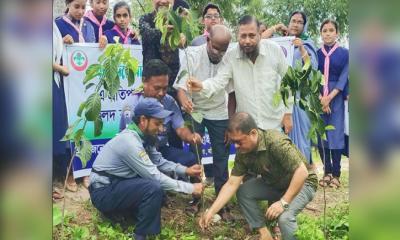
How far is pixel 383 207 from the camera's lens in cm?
360

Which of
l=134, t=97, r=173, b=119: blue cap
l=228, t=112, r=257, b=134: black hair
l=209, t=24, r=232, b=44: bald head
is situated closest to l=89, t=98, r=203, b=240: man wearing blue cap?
l=134, t=97, r=173, b=119: blue cap

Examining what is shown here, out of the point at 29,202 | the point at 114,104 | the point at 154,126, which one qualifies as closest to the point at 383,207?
the point at 154,126

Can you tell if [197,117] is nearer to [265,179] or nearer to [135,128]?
[135,128]

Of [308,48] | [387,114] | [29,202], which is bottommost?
[29,202]

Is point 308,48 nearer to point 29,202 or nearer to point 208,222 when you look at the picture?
point 208,222

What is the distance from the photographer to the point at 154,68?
4000 millimetres

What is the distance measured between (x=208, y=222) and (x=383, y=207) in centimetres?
114

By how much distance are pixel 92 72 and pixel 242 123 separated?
105cm

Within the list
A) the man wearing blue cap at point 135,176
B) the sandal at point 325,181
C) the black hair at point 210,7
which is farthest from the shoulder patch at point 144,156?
the sandal at point 325,181

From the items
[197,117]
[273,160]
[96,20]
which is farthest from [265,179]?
[96,20]

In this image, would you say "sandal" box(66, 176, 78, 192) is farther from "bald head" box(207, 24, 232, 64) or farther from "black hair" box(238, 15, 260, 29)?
"black hair" box(238, 15, 260, 29)

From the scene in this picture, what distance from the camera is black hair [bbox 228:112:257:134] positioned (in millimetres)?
4023

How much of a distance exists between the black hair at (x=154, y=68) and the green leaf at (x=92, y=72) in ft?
1.10

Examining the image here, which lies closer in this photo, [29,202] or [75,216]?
[29,202]
